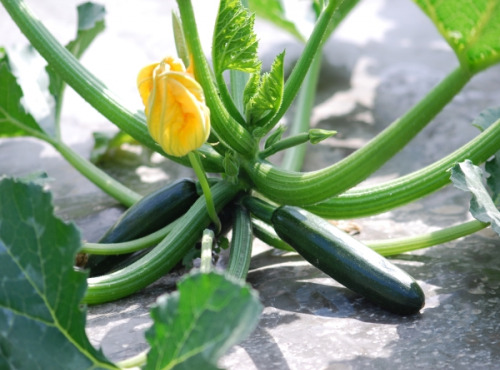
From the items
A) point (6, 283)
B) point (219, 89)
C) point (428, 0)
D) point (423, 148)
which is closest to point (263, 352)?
point (6, 283)

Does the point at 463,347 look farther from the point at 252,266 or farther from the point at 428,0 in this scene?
the point at 428,0

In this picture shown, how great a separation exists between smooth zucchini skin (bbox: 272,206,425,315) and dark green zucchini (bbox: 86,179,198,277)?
0.30 meters

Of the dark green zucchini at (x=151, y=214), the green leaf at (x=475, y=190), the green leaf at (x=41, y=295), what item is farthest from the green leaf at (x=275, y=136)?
the green leaf at (x=41, y=295)

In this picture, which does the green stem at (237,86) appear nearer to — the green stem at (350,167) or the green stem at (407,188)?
the green stem at (350,167)

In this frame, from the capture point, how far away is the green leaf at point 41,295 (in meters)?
1.61

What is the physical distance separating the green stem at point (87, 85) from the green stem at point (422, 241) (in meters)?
0.51

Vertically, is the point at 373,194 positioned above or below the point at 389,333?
above

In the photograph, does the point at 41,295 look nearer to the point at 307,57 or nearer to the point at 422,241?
the point at 307,57

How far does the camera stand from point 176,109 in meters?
1.82

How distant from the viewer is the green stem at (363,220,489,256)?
2295 mm

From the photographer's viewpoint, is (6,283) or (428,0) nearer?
(6,283)

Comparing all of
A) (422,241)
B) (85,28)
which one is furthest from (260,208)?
(85,28)

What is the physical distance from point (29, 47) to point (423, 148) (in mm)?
1553

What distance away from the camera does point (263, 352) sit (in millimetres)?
1852
